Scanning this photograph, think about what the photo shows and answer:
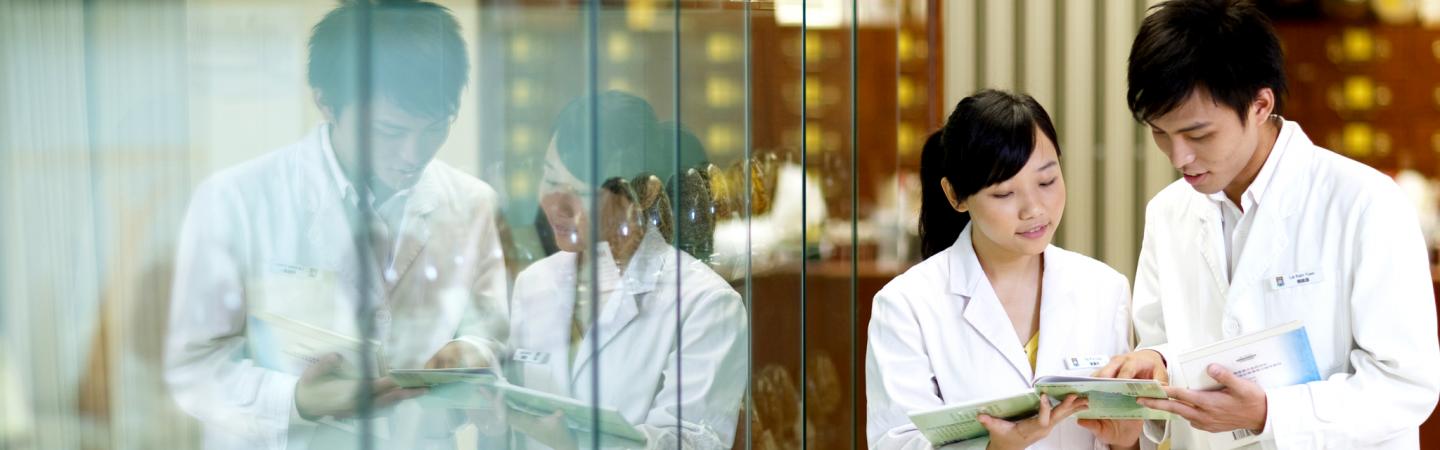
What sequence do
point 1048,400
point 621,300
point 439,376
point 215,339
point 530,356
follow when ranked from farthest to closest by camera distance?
point 1048,400, point 621,300, point 530,356, point 439,376, point 215,339

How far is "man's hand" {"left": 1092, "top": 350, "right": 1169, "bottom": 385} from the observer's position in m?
1.66

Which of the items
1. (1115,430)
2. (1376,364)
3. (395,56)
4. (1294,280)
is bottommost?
(1115,430)

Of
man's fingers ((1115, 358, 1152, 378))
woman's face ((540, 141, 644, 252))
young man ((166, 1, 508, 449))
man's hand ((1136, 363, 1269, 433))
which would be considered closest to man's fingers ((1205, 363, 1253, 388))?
man's hand ((1136, 363, 1269, 433))

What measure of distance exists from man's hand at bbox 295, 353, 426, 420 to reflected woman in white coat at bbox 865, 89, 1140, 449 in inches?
36.8

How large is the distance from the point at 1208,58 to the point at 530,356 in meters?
1.08

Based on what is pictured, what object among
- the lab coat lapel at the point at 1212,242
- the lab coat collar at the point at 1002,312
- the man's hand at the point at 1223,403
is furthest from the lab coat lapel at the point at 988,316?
the lab coat lapel at the point at 1212,242

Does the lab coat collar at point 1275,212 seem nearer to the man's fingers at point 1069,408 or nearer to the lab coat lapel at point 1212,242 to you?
the lab coat lapel at point 1212,242

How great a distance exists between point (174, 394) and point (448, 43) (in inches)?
12.1

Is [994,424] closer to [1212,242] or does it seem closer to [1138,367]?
[1138,367]

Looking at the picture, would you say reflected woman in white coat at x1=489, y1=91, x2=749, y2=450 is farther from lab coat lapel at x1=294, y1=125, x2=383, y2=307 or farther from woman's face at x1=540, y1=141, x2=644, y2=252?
lab coat lapel at x1=294, y1=125, x2=383, y2=307

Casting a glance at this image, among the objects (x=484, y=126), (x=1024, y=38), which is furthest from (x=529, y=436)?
(x=1024, y=38)

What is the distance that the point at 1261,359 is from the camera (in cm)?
160

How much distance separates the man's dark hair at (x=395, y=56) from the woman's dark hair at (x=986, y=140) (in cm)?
93

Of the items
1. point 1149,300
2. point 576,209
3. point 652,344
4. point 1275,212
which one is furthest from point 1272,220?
point 576,209
